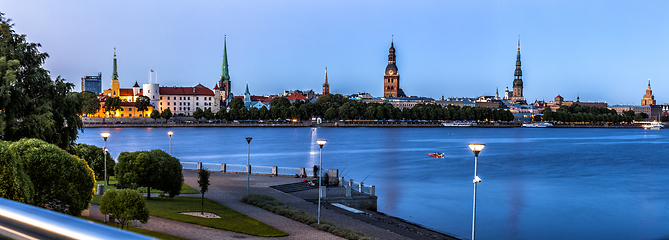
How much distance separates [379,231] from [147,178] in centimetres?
894

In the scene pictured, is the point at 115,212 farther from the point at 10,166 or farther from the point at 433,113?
the point at 433,113

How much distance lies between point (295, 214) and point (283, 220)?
2.20 ft

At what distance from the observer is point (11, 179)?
380 inches

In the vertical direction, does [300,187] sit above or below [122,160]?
below

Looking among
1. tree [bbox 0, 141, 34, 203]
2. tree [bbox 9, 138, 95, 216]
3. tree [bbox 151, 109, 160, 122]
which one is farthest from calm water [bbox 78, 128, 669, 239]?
tree [bbox 151, 109, 160, 122]

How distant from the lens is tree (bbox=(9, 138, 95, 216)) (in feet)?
40.2

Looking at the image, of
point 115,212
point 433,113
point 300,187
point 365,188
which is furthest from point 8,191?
point 433,113

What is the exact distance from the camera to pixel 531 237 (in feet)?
73.5

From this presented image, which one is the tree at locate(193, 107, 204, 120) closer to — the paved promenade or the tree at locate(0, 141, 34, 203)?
the paved promenade

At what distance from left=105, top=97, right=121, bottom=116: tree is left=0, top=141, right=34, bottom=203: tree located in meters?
137

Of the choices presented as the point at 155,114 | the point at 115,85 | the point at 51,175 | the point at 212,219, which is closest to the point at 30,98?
the point at 212,219

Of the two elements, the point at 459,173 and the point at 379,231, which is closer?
the point at 379,231

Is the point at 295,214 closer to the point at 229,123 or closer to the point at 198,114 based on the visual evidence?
the point at 229,123

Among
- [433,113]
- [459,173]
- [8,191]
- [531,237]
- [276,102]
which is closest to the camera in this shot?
[8,191]
